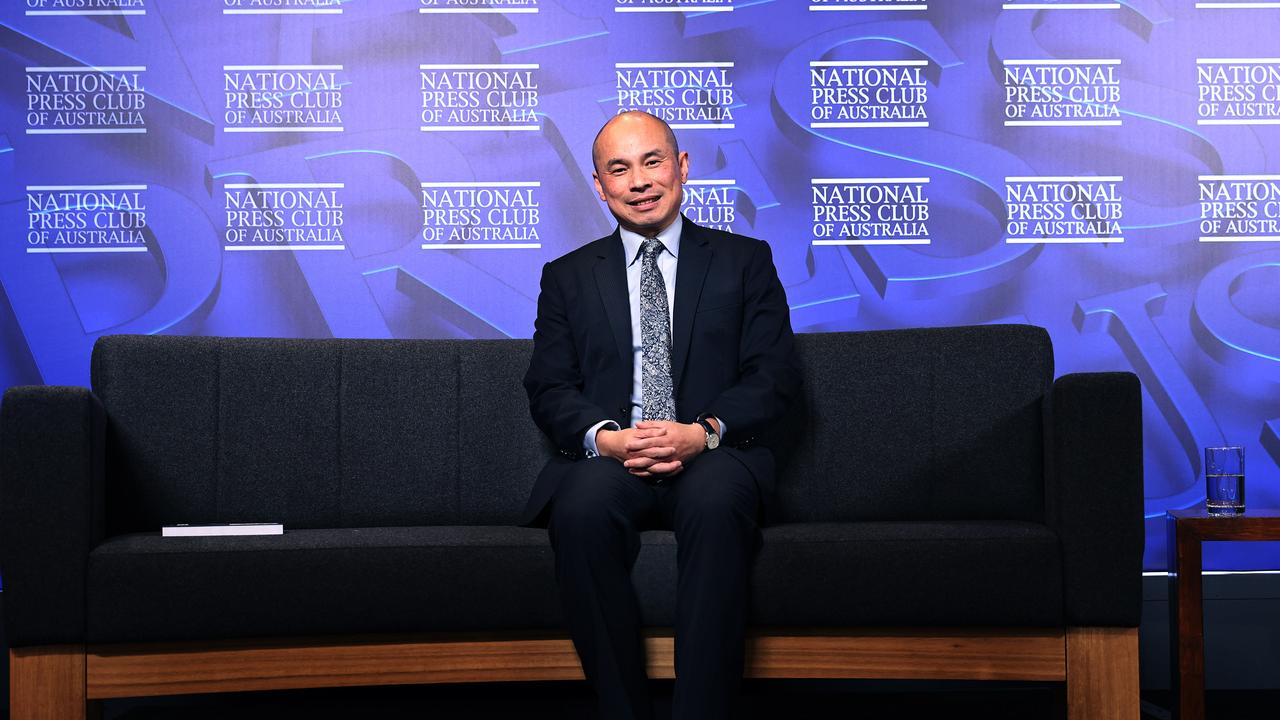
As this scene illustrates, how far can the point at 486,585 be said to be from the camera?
227 centimetres

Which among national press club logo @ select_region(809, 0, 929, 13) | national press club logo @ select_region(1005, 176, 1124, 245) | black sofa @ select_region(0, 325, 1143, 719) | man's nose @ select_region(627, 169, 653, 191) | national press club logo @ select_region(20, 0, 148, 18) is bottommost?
black sofa @ select_region(0, 325, 1143, 719)

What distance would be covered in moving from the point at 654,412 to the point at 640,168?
54cm

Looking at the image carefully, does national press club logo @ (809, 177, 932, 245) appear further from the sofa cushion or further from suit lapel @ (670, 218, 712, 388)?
the sofa cushion

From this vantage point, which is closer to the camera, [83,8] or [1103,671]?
[1103,671]

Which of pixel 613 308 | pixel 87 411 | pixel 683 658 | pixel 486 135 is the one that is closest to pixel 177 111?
pixel 486 135

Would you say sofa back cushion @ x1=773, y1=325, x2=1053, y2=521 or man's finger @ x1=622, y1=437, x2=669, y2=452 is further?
sofa back cushion @ x1=773, y1=325, x2=1053, y2=521

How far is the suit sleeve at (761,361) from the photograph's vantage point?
7.91 feet

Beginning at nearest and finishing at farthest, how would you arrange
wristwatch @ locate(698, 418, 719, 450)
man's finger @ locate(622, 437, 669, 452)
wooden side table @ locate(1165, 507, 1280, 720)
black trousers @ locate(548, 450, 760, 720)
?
black trousers @ locate(548, 450, 760, 720) → man's finger @ locate(622, 437, 669, 452) → wristwatch @ locate(698, 418, 719, 450) → wooden side table @ locate(1165, 507, 1280, 720)

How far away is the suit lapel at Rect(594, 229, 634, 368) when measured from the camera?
2533 millimetres

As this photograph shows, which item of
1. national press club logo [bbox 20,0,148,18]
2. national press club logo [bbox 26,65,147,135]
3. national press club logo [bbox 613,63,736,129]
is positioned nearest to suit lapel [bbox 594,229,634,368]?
national press club logo [bbox 613,63,736,129]

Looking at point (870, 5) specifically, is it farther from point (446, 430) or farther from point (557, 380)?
point (446, 430)

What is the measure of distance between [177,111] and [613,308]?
1.72m

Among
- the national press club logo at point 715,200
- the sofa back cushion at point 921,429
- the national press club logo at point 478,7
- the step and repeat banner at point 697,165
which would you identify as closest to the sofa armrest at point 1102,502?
the sofa back cushion at point 921,429

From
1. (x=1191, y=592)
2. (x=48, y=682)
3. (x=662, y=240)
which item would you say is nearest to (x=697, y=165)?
(x=662, y=240)
